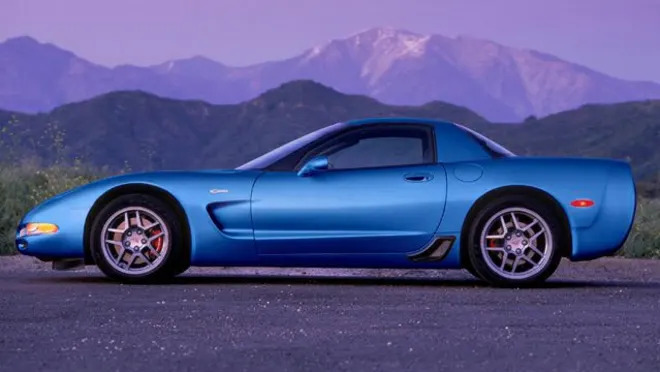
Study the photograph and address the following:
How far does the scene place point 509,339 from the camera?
6691mm

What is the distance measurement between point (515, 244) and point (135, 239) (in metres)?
2.80

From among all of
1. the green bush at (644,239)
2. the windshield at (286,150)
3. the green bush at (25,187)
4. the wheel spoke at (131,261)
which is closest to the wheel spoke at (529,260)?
the windshield at (286,150)

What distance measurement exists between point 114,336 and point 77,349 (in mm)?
501

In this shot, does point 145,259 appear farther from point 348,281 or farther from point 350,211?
point 348,281

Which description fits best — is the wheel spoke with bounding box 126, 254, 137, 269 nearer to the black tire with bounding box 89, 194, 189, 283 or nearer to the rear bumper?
the black tire with bounding box 89, 194, 189, 283

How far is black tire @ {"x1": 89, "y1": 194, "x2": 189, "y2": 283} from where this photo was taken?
32.1ft

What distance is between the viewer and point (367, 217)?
968cm

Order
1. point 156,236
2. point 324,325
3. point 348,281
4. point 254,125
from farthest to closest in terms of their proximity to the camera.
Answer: point 254,125 < point 348,281 < point 156,236 < point 324,325

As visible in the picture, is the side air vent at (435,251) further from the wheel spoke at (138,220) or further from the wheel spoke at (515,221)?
the wheel spoke at (138,220)

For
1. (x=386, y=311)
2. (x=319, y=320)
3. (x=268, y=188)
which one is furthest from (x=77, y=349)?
(x=268, y=188)

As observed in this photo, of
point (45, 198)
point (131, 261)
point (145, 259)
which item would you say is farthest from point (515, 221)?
point (45, 198)

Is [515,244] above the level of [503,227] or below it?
below

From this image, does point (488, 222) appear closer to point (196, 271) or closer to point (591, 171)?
point (591, 171)

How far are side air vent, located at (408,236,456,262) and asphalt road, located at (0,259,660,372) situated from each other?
240 millimetres
